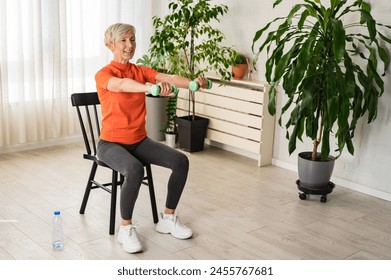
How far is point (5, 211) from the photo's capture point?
3639 mm

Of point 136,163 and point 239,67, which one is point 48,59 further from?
point 136,163

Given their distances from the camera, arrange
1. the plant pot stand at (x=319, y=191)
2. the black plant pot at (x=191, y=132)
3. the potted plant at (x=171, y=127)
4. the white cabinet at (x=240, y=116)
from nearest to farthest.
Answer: the plant pot stand at (x=319, y=191) < the white cabinet at (x=240, y=116) < the black plant pot at (x=191, y=132) < the potted plant at (x=171, y=127)

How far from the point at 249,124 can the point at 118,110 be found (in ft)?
6.08

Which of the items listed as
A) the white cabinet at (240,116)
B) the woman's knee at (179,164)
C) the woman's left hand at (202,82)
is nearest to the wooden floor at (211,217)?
the white cabinet at (240,116)

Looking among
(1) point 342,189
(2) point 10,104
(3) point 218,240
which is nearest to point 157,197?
(3) point 218,240

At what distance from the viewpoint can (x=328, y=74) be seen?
3619mm

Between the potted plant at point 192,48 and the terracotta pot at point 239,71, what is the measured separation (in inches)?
2.7

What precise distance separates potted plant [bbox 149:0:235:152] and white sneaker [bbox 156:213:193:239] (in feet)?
5.89

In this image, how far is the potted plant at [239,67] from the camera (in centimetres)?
488

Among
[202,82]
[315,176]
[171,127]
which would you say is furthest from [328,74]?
[171,127]

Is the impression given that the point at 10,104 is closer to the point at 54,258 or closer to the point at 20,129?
the point at 20,129

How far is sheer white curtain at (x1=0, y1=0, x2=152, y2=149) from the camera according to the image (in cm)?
477

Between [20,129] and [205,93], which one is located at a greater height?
[205,93]

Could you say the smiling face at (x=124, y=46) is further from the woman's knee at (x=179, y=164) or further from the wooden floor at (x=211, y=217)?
the wooden floor at (x=211, y=217)
